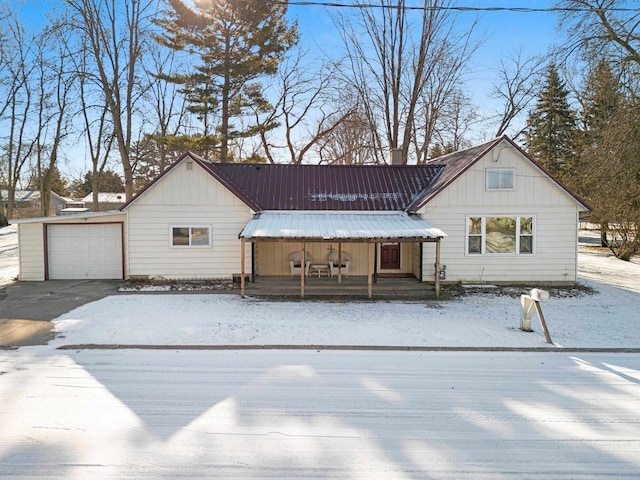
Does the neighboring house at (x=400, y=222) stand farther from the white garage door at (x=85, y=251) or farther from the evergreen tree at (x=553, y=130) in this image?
the evergreen tree at (x=553, y=130)

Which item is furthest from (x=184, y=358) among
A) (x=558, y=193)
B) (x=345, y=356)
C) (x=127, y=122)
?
(x=127, y=122)

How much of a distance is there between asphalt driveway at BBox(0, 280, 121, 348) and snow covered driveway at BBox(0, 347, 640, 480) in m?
1.23

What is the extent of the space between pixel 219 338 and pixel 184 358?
113 cm

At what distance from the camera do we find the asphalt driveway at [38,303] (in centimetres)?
805

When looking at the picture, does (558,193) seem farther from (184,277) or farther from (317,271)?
(184,277)

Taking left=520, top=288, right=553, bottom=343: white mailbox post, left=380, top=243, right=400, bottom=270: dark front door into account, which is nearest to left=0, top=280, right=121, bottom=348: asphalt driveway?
left=380, top=243, right=400, bottom=270: dark front door

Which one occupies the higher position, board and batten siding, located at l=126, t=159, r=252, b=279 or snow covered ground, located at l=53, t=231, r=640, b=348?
board and batten siding, located at l=126, t=159, r=252, b=279

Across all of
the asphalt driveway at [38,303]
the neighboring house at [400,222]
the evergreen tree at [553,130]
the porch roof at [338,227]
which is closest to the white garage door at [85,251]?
the neighboring house at [400,222]

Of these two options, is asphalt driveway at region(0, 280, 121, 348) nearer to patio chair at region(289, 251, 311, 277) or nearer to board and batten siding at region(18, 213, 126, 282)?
board and batten siding at region(18, 213, 126, 282)

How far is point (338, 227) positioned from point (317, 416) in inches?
312

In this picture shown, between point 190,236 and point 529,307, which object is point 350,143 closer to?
point 190,236

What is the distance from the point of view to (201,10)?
23.1 metres

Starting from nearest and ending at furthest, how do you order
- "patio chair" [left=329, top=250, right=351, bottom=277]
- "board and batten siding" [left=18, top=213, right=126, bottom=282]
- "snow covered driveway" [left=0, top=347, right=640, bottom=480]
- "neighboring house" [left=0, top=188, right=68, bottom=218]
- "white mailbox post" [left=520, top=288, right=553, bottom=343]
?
"snow covered driveway" [left=0, top=347, right=640, bottom=480]
"white mailbox post" [left=520, top=288, right=553, bottom=343]
"board and batten siding" [left=18, top=213, right=126, bottom=282]
"patio chair" [left=329, top=250, right=351, bottom=277]
"neighboring house" [left=0, top=188, right=68, bottom=218]

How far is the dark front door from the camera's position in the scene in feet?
49.0
